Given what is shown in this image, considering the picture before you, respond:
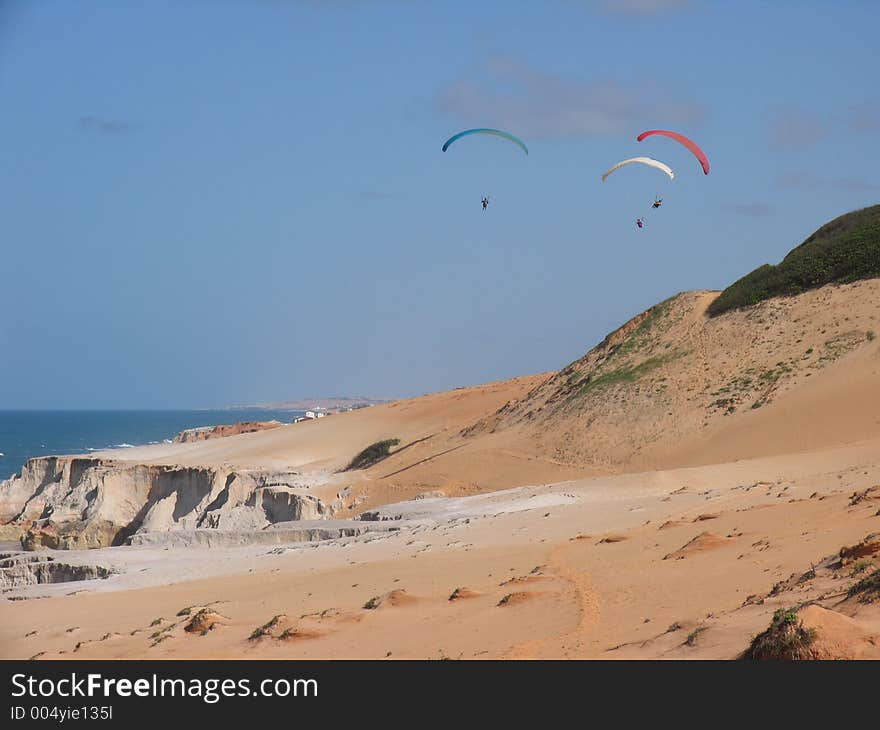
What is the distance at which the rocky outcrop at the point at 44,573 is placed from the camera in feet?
80.3

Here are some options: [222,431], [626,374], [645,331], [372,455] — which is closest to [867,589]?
[626,374]

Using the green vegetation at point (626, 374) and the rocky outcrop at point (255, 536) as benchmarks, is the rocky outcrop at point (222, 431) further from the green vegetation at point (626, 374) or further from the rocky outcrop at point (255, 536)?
the rocky outcrop at point (255, 536)

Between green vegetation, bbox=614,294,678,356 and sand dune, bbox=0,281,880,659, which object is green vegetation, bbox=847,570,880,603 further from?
green vegetation, bbox=614,294,678,356

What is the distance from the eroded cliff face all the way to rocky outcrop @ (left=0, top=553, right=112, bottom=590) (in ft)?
42.6

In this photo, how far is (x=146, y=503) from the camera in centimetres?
4675

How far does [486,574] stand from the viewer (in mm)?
18828

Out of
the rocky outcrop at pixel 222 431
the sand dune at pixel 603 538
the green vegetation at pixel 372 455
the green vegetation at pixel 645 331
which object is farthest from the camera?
the rocky outcrop at pixel 222 431

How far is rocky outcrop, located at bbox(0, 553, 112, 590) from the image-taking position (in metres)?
24.5

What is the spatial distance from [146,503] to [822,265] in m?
27.1

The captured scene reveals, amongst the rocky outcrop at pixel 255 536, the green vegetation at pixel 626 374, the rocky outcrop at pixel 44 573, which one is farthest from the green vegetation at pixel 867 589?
the green vegetation at pixel 626 374

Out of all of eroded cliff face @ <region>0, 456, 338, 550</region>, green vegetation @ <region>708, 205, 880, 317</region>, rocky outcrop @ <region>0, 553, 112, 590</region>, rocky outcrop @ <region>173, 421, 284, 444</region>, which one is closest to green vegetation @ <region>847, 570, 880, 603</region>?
rocky outcrop @ <region>0, 553, 112, 590</region>

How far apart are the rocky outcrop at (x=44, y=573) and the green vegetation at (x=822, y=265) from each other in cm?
2530
